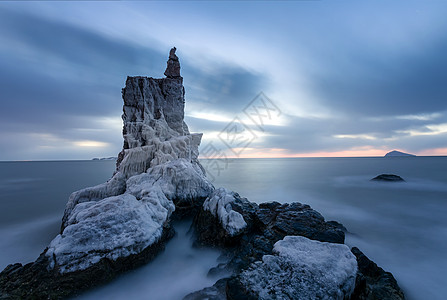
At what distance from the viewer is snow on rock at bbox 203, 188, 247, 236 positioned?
8.02 m

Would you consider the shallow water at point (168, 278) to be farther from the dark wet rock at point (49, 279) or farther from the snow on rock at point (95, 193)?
the snow on rock at point (95, 193)

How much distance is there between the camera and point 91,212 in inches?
266

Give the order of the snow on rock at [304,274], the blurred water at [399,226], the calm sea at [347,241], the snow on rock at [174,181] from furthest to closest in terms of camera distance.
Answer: the snow on rock at [174,181]
the blurred water at [399,226]
the calm sea at [347,241]
the snow on rock at [304,274]

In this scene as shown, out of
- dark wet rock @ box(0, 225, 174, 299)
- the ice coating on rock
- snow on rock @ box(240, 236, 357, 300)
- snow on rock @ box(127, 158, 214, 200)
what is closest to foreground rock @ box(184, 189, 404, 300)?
snow on rock @ box(240, 236, 357, 300)

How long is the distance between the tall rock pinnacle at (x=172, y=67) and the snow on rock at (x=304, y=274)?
1426 cm

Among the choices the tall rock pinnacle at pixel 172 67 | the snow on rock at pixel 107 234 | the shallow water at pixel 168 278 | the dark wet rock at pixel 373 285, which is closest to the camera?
the dark wet rock at pixel 373 285

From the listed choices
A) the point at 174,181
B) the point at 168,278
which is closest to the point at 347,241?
the point at 168,278

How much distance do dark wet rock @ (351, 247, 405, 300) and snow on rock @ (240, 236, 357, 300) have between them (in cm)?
41

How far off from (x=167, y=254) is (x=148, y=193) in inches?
107

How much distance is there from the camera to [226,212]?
8.65m

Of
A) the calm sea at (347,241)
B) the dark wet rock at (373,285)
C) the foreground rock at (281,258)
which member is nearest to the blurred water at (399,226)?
the calm sea at (347,241)

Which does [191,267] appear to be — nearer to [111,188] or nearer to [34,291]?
[34,291]

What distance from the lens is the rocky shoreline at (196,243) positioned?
4.71 meters

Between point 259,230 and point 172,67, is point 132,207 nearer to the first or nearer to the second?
point 259,230
